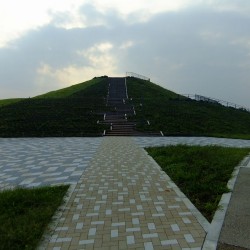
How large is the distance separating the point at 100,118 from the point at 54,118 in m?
3.95

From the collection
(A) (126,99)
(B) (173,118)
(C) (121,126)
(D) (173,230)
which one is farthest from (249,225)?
(A) (126,99)

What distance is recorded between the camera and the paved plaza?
16.4 ft

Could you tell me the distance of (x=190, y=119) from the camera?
96.3 feet

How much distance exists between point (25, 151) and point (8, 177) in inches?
243

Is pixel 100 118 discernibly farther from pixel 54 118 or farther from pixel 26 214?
pixel 26 214

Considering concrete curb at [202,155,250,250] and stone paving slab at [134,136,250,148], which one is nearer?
concrete curb at [202,155,250,250]

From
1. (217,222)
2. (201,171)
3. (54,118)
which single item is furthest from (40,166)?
(54,118)

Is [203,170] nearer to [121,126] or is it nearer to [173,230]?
[173,230]

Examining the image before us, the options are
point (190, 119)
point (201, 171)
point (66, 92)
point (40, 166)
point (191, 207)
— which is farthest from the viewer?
point (66, 92)

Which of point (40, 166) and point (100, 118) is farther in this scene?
point (100, 118)

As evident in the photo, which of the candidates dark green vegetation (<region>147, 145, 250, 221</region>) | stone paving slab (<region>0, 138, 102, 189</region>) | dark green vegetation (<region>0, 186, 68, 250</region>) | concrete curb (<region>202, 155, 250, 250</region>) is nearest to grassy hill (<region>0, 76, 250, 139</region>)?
stone paving slab (<region>0, 138, 102, 189</region>)

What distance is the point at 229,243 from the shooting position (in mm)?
4820

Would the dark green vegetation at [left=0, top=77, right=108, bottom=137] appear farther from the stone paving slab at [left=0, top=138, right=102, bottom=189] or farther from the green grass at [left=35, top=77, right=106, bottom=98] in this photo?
the green grass at [left=35, top=77, right=106, bottom=98]

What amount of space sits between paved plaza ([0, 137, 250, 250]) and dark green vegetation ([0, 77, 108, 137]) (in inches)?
487
